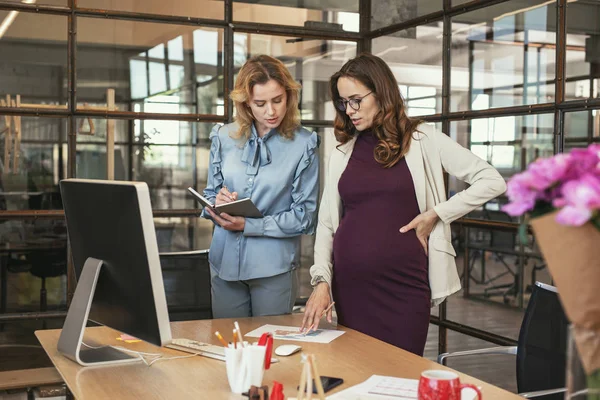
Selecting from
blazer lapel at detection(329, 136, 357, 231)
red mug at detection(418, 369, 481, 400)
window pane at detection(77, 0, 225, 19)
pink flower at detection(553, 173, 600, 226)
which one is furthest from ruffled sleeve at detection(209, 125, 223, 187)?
pink flower at detection(553, 173, 600, 226)

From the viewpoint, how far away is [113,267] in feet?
6.59

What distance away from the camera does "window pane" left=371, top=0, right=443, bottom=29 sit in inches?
143

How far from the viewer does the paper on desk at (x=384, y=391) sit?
1.71 metres

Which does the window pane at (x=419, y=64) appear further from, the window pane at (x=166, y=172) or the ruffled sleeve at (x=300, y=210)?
the window pane at (x=166, y=172)

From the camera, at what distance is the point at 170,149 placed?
3.81 meters

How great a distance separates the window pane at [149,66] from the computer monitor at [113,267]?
1567mm

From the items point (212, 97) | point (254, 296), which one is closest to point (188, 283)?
point (254, 296)

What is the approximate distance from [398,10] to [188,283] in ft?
6.09

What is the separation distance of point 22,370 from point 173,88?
4.94ft

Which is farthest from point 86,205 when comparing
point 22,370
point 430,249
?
point 22,370

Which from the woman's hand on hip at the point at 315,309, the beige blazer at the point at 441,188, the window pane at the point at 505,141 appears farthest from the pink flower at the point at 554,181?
the window pane at the point at 505,141

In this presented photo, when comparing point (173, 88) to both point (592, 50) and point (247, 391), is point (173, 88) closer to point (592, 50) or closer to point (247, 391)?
point (592, 50)

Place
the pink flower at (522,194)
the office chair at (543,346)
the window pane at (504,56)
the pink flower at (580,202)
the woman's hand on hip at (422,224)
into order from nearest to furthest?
the pink flower at (580,202) → the pink flower at (522,194) → the office chair at (543,346) → the woman's hand on hip at (422,224) → the window pane at (504,56)

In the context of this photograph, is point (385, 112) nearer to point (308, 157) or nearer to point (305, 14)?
point (308, 157)
